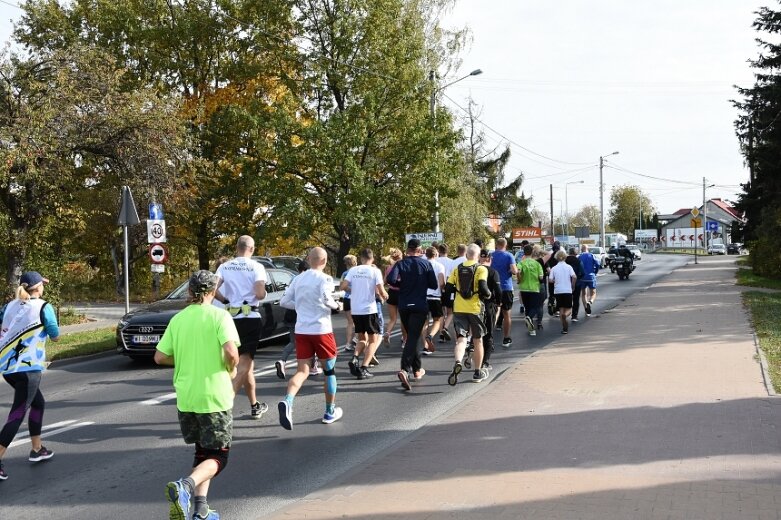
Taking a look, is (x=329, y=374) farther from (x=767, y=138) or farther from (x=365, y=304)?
(x=767, y=138)

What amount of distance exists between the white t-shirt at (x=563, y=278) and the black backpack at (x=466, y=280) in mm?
5722

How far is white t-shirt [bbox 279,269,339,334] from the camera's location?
765 cm

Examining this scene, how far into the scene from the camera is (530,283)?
47.9 feet

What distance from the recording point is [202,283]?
15.8ft

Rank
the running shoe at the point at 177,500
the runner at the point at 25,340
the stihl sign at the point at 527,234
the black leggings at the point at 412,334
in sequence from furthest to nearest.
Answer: the stihl sign at the point at 527,234 < the black leggings at the point at 412,334 < the runner at the point at 25,340 < the running shoe at the point at 177,500

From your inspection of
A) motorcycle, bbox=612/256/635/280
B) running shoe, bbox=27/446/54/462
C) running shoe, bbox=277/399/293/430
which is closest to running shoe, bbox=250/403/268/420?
running shoe, bbox=277/399/293/430

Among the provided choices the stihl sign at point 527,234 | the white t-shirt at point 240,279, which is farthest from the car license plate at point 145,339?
the stihl sign at point 527,234

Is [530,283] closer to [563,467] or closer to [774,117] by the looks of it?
[563,467]

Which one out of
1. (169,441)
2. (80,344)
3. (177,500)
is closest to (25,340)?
(169,441)

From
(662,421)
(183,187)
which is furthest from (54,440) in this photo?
(183,187)

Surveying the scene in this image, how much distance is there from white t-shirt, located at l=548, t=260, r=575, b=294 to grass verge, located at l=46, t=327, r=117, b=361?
8.59 meters

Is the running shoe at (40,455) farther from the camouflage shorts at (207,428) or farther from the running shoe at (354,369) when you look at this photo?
the running shoe at (354,369)

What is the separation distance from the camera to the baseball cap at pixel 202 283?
189 inches

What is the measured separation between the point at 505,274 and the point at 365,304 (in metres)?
4.31
